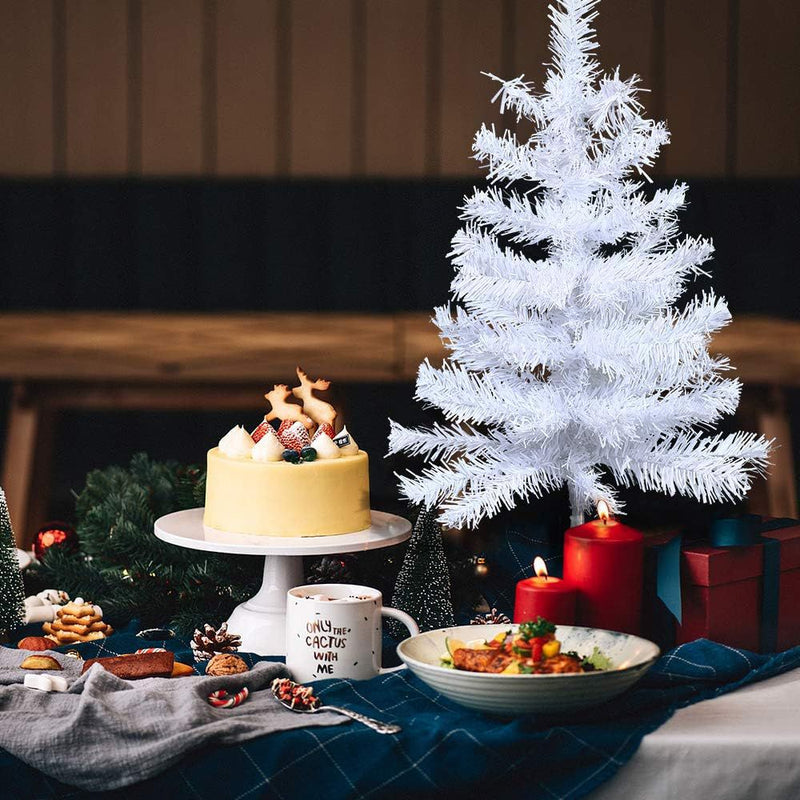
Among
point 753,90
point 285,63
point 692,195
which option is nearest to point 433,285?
point 692,195

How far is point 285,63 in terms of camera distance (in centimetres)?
402

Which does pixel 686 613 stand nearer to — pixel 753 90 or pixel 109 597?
pixel 109 597

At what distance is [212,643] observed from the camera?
1189mm

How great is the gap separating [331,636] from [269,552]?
134 mm

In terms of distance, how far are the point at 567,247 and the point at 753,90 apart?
9.85ft

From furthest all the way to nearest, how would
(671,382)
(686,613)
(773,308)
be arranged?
(773,308) < (671,382) < (686,613)

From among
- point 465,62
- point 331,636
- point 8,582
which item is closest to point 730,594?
point 331,636

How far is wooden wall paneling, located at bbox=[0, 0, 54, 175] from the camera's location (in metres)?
4.02

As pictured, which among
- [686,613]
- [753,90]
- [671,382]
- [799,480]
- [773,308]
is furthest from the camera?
[753,90]

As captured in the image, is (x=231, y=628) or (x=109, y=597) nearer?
(x=231, y=628)

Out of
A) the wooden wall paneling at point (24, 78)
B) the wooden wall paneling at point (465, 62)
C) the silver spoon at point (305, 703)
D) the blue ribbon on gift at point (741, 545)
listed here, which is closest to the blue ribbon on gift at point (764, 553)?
the blue ribbon on gift at point (741, 545)

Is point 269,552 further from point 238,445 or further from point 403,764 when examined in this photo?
point 403,764

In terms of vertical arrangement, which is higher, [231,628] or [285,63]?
[285,63]

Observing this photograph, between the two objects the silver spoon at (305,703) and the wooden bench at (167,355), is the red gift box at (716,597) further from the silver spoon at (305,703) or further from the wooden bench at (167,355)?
the wooden bench at (167,355)
